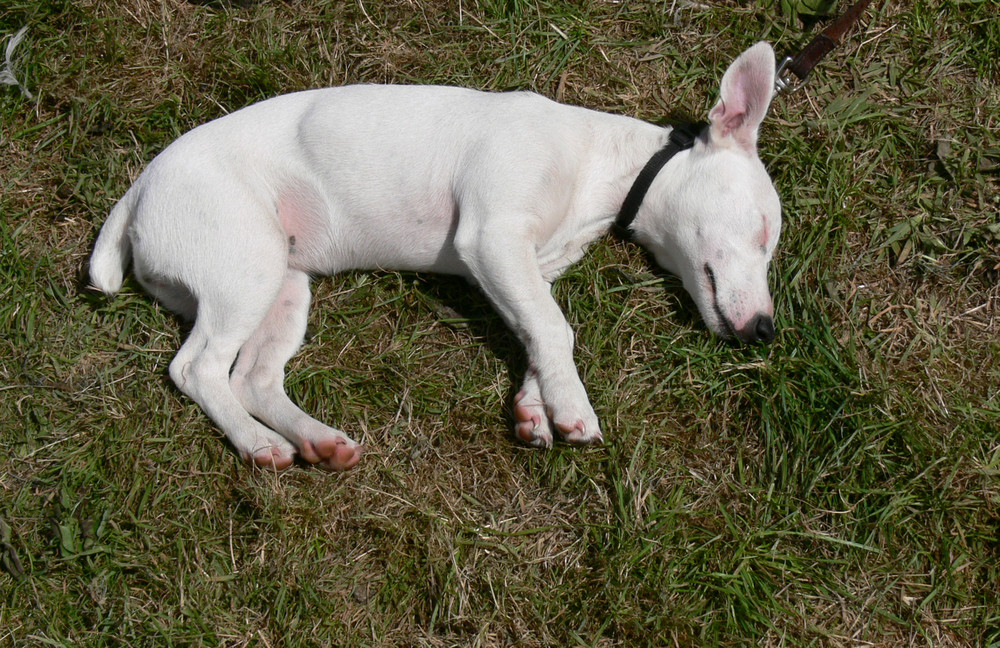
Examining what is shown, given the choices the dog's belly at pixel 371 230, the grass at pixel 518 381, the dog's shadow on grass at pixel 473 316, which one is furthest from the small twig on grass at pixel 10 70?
the dog's shadow on grass at pixel 473 316

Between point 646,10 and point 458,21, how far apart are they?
1.04 metres

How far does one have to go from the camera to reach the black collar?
12.4ft

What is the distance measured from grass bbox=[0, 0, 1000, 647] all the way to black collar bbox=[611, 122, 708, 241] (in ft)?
0.94

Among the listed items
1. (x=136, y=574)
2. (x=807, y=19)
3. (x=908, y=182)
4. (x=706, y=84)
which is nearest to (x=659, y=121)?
(x=706, y=84)

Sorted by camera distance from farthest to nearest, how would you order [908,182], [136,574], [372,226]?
Result: [908,182]
[372,226]
[136,574]

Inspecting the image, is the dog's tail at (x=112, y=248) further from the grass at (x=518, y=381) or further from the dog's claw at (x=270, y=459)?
the dog's claw at (x=270, y=459)

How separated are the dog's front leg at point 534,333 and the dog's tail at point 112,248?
1644 millimetres

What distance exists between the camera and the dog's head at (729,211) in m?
3.65

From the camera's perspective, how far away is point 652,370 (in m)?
3.93

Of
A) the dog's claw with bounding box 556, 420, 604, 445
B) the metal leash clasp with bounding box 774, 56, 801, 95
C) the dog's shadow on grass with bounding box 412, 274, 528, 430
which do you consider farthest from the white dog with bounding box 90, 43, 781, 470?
the metal leash clasp with bounding box 774, 56, 801, 95

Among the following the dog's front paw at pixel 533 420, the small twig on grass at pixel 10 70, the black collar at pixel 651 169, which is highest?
the small twig on grass at pixel 10 70

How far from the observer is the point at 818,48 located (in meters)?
4.11

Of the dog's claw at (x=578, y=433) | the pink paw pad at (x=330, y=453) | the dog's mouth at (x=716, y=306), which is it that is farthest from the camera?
the dog's mouth at (x=716, y=306)

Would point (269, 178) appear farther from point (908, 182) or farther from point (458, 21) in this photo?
point (908, 182)
